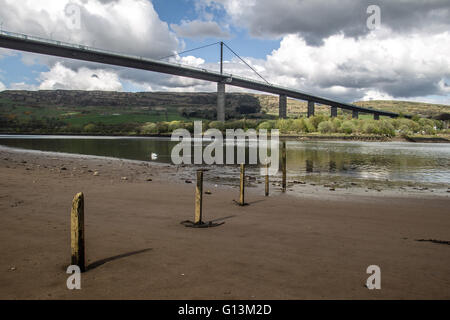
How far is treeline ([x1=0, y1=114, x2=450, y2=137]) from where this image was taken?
113m

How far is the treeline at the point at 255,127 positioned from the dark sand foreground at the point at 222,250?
9848cm

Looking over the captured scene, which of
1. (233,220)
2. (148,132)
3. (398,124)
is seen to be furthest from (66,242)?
(398,124)

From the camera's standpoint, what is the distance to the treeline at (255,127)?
113 meters

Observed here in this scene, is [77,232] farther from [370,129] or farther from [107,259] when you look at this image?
[370,129]

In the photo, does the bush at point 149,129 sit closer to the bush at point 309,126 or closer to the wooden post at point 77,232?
the bush at point 309,126

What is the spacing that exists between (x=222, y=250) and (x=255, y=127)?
130 meters

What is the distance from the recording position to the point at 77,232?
4.99m

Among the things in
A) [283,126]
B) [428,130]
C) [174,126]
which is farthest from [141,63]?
[428,130]

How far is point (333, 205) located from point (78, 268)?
9.32 metres

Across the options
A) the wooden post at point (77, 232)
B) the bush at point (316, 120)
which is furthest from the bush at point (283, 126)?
the wooden post at point (77, 232)

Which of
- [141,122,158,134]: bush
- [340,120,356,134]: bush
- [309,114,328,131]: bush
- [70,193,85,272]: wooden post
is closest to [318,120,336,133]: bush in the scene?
[340,120,356,134]: bush

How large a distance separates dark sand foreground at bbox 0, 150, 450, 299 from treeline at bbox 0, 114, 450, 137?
3877 inches

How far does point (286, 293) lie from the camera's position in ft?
14.6

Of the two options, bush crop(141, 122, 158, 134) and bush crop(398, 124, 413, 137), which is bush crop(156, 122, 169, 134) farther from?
bush crop(398, 124, 413, 137)
